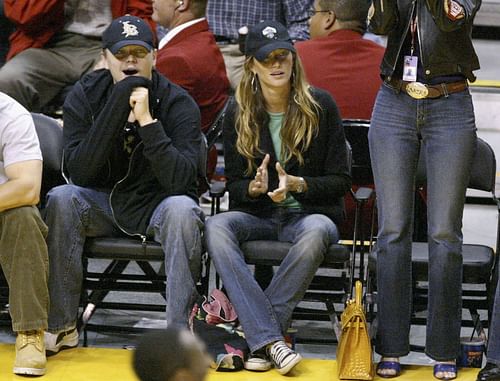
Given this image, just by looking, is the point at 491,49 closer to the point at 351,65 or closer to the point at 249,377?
the point at 351,65

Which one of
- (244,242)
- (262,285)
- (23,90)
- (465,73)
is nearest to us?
(465,73)

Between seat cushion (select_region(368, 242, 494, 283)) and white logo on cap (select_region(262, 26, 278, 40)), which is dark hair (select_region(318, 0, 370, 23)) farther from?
seat cushion (select_region(368, 242, 494, 283))

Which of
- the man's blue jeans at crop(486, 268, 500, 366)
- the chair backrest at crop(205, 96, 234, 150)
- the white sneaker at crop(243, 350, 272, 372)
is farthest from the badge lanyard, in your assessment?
the chair backrest at crop(205, 96, 234, 150)

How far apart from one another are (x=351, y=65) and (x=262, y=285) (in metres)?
1.31

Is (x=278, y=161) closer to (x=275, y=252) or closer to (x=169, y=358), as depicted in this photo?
(x=275, y=252)

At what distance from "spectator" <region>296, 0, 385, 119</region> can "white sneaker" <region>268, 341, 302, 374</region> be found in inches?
62.9

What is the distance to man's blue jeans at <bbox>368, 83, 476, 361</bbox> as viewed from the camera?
4.89 metres

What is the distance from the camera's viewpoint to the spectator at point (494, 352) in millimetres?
4984

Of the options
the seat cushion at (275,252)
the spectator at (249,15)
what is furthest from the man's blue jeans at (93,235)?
the spectator at (249,15)

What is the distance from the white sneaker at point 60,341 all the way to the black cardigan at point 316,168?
0.90 m

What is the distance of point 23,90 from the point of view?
688 centimetres

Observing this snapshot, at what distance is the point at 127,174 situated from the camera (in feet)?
18.1

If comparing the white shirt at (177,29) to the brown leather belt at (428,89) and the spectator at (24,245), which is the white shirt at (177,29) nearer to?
the spectator at (24,245)

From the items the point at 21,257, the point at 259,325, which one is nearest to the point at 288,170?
the point at 259,325
